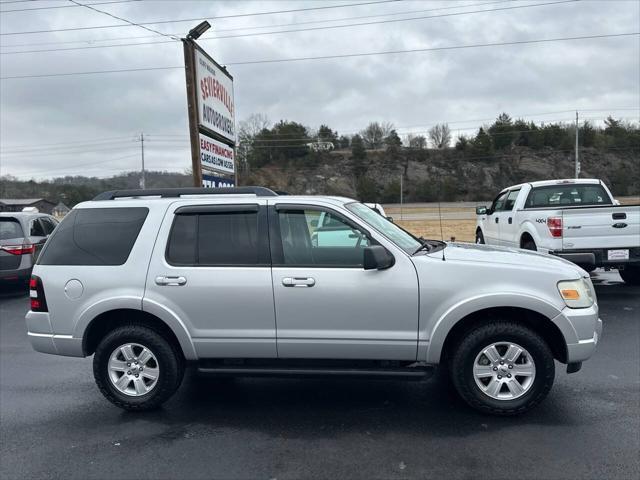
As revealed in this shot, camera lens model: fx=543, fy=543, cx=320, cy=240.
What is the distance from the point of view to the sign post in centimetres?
1161

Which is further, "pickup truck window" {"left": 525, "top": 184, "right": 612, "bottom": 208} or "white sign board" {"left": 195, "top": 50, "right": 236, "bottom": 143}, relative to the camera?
"white sign board" {"left": 195, "top": 50, "right": 236, "bottom": 143}

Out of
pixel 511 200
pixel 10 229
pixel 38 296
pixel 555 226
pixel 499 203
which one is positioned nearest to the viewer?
pixel 38 296

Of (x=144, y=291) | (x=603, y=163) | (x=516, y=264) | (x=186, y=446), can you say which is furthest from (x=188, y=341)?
(x=603, y=163)

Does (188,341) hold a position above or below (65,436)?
above

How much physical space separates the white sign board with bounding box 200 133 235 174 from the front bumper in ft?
29.8

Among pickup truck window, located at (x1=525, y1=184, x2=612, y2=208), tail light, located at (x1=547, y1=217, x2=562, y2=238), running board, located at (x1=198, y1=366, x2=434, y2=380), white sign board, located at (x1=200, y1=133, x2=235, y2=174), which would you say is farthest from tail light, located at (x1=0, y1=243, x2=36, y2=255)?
pickup truck window, located at (x1=525, y1=184, x2=612, y2=208)

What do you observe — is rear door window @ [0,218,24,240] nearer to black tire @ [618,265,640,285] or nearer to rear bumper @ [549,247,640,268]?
rear bumper @ [549,247,640,268]

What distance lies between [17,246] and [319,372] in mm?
8621

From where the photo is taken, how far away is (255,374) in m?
4.46

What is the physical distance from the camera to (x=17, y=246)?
417 inches

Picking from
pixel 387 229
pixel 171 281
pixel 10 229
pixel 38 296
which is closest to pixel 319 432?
pixel 171 281

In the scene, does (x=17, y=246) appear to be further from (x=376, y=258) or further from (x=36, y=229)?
(x=376, y=258)

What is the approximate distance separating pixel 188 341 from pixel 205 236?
2.89 ft

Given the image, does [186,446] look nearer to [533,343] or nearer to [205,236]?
[205,236]
